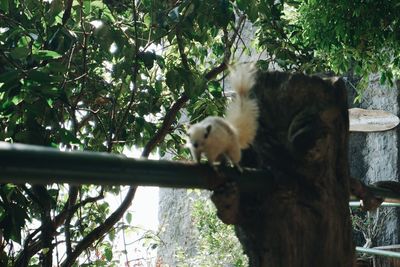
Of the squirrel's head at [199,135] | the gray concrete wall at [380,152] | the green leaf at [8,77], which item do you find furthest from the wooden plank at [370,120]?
the green leaf at [8,77]

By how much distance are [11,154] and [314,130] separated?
468mm

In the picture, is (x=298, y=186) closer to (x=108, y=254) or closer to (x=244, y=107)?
(x=244, y=107)

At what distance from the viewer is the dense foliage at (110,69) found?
1.40 meters

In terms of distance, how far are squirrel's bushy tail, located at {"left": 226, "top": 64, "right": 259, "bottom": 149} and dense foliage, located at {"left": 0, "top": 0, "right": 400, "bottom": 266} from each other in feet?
1.23

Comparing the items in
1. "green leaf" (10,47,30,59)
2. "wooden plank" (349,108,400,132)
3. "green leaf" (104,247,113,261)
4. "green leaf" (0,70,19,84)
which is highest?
"wooden plank" (349,108,400,132)

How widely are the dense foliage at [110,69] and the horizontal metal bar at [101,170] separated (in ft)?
1.63

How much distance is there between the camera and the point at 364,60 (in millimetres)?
2812

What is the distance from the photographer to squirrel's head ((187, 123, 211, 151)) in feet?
3.59

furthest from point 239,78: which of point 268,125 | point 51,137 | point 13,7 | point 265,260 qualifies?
point 13,7

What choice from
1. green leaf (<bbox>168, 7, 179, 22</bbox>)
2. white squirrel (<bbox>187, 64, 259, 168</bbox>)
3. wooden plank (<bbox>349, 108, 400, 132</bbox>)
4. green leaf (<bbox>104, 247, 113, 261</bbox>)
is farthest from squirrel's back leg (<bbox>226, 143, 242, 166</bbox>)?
wooden plank (<bbox>349, 108, 400, 132</bbox>)

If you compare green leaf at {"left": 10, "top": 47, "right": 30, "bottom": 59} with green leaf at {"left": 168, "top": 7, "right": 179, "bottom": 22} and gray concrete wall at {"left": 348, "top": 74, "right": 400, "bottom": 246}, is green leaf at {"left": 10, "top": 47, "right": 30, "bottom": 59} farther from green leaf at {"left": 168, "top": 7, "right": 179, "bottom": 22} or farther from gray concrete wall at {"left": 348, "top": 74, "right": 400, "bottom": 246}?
gray concrete wall at {"left": 348, "top": 74, "right": 400, "bottom": 246}

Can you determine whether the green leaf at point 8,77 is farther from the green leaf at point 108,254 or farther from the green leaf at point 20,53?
the green leaf at point 108,254

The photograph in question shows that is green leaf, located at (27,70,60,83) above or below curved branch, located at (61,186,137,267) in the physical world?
above

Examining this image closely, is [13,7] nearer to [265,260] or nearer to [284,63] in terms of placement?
[284,63]
